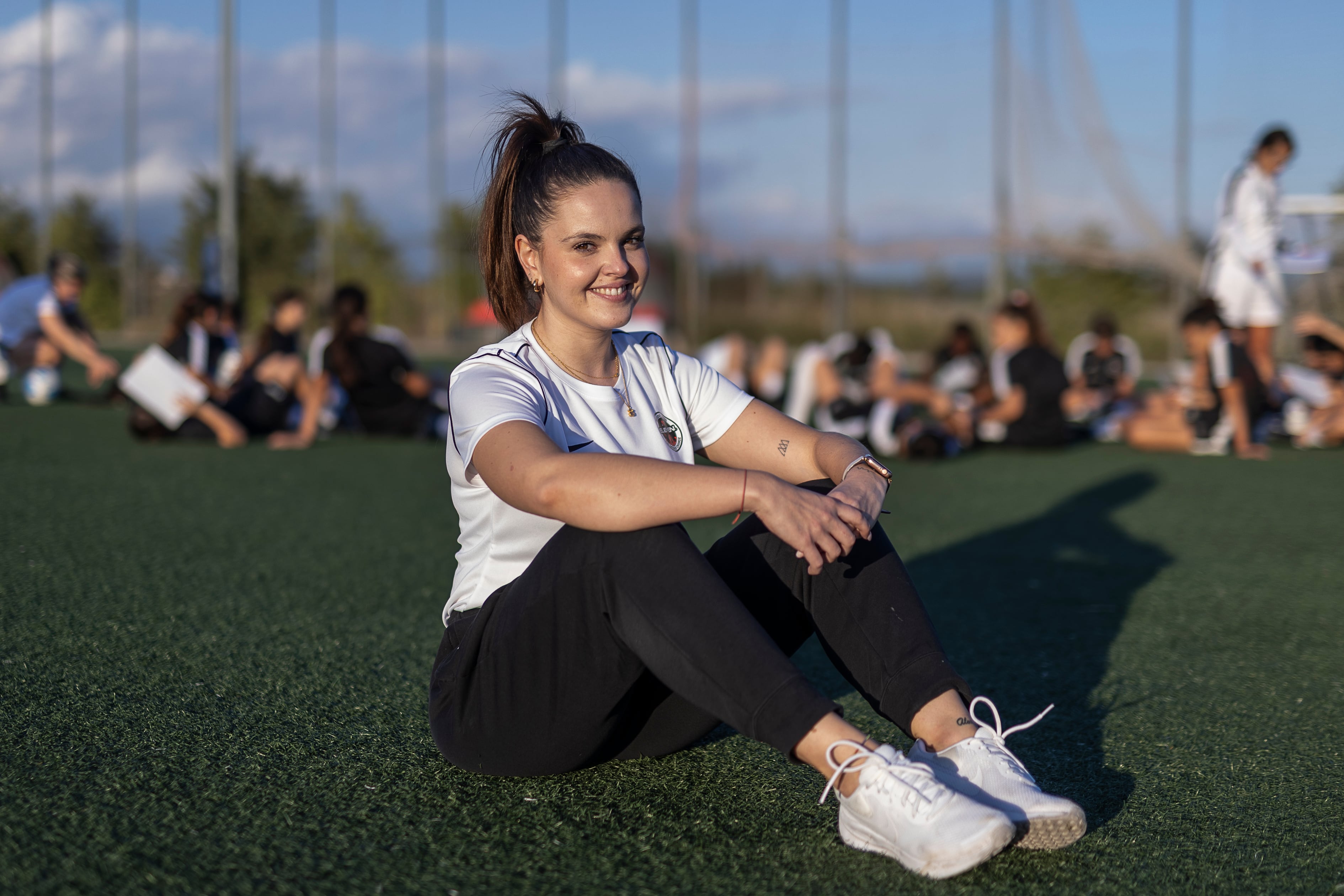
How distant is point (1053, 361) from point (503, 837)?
7192 millimetres

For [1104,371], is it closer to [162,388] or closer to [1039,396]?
[1039,396]

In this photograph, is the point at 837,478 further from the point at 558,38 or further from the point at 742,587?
the point at 558,38

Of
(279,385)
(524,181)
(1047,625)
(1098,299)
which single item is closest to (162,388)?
(279,385)

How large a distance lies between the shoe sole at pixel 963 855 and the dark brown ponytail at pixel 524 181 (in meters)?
1.16

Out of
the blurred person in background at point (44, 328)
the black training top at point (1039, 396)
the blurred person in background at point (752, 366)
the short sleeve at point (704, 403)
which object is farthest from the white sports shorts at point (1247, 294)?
the blurred person in background at point (44, 328)

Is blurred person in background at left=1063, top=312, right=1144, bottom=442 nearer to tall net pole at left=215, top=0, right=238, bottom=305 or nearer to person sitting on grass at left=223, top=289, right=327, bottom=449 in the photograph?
person sitting on grass at left=223, top=289, right=327, bottom=449

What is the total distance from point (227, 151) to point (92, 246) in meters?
12.1

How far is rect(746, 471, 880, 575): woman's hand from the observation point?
1.74 m

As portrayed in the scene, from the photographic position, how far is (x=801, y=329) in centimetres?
2259

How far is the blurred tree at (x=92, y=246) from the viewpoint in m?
25.9

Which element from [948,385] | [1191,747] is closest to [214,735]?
[1191,747]

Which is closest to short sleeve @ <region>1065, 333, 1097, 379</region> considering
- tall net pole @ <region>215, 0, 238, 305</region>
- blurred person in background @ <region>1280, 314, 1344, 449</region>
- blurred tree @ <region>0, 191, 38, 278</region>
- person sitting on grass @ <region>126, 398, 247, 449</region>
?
blurred person in background @ <region>1280, 314, 1344, 449</region>

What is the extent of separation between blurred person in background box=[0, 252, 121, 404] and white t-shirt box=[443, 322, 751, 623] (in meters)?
8.34

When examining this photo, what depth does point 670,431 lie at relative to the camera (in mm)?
2182
